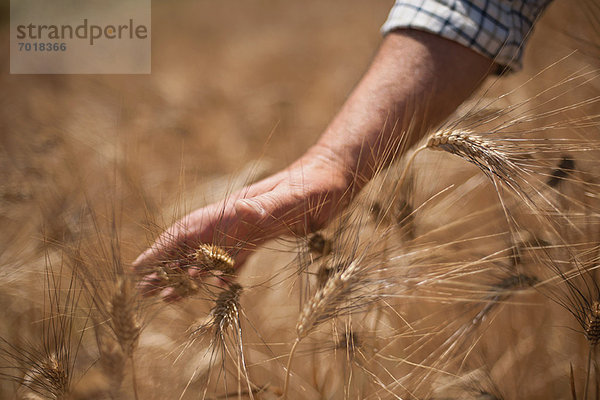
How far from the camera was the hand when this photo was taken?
436mm

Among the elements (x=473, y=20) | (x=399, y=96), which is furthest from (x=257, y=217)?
(x=473, y=20)

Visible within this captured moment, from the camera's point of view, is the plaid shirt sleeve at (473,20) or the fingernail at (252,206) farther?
the plaid shirt sleeve at (473,20)

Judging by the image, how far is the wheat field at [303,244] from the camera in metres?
0.41

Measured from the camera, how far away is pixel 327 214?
0.54m

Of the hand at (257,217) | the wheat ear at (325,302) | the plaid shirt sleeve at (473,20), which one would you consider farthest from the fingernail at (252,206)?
the plaid shirt sleeve at (473,20)

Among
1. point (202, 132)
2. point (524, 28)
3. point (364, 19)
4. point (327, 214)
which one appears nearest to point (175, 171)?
point (202, 132)

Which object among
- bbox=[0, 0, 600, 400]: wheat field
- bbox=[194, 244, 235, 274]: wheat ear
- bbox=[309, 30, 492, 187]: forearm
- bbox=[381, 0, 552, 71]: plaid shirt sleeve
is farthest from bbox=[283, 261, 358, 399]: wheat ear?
bbox=[381, 0, 552, 71]: plaid shirt sleeve

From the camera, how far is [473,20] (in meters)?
0.57

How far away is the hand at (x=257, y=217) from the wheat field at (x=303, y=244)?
0.01m

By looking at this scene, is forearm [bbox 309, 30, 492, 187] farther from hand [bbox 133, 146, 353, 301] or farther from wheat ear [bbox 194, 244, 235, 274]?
wheat ear [bbox 194, 244, 235, 274]

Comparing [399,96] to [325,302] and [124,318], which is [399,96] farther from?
[124,318]

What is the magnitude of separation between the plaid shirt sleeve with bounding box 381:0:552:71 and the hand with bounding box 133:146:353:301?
0.24 metres

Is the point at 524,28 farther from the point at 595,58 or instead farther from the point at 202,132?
the point at 202,132

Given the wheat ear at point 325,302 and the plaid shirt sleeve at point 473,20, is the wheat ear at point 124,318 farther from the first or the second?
the plaid shirt sleeve at point 473,20
